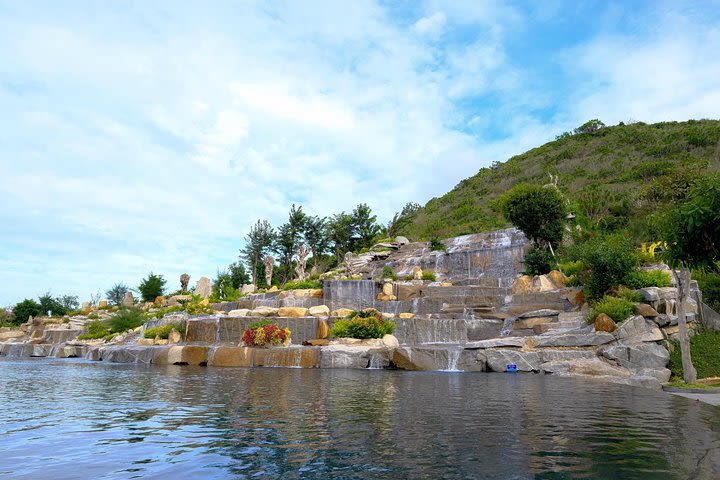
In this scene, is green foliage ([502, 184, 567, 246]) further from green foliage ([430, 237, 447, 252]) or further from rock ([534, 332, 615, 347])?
rock ([534, 332, 615, 347])

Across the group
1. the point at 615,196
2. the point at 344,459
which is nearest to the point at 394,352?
the point at 344,459

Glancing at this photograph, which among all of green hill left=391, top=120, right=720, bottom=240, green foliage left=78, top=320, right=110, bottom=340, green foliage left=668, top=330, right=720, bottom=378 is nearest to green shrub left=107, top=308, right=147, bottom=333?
green foliage left=78, top=320, right=110, bottom=340

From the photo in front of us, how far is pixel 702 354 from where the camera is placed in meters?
12.6

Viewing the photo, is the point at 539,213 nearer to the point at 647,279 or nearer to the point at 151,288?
the point at 647,279

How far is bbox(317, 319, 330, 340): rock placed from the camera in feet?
59.2

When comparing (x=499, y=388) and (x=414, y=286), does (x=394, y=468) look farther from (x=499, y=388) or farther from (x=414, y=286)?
(x=414, y=286)

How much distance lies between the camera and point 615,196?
113 ft

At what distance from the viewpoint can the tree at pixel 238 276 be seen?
41.8 meters

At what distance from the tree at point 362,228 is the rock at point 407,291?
60.5ft

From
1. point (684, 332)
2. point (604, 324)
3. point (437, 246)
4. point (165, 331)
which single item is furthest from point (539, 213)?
point (165, 331)

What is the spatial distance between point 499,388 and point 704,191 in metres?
5.30

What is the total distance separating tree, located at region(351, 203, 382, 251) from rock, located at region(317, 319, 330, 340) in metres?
24.1

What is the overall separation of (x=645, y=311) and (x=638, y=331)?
2.77 feet

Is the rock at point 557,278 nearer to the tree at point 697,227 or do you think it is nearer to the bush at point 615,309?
the bush at point 615,309
